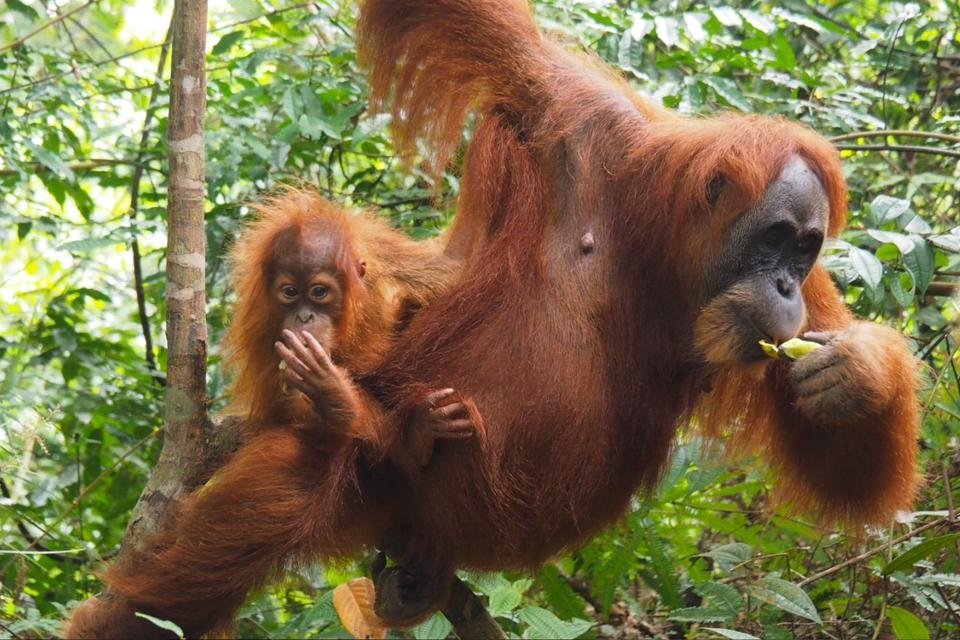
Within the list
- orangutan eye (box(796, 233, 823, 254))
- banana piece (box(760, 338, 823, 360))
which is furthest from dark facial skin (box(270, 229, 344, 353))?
orangutan eye (box(796, 233, 823, 254))

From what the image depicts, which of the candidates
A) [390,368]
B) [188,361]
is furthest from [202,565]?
[390,368]

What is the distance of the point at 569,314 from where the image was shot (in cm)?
339

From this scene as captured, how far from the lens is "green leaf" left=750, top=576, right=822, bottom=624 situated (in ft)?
→ 11.4

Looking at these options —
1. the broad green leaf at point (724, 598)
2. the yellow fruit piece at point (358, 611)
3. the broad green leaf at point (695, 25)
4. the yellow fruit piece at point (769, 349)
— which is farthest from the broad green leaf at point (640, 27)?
the yellow fruit piece at point (358, 611)

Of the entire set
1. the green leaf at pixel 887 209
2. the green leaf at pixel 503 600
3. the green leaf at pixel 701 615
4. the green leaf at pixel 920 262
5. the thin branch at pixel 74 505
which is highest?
the green leaf at pixel 887 209

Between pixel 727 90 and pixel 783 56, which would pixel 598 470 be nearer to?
pixel 727 90

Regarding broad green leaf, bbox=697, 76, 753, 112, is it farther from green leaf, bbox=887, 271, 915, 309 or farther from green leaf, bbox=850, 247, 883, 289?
green leaf, bbox=850, 247, 883, 289

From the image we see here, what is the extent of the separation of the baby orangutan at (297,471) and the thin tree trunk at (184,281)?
11cm

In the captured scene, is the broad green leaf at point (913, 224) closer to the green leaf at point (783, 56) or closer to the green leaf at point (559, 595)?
the green leaf at point (783, 56)

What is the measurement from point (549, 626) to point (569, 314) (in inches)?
40.7

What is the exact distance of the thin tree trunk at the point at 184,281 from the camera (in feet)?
10.7

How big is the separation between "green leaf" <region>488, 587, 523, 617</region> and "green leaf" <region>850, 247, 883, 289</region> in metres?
1.51

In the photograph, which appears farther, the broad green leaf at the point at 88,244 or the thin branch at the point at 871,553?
the broad green leaf at the point at 88,244

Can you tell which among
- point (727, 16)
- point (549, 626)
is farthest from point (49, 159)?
point (727, 16)
